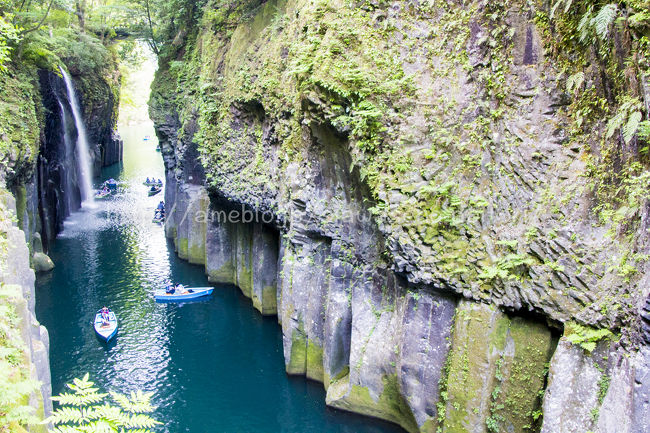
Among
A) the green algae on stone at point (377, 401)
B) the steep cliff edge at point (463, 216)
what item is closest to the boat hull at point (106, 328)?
the steep cliff edge at point (463, 216)

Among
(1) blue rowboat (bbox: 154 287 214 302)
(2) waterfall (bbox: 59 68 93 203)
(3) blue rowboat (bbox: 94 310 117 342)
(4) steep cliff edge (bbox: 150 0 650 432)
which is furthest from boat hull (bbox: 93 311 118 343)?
(2) waterfall (bbox: 59 68 93 203)

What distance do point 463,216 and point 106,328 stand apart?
15.3m

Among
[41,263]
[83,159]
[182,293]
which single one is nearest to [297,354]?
[182,293]

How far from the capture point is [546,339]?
11219 mm

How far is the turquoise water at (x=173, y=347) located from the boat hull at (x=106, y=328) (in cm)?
35

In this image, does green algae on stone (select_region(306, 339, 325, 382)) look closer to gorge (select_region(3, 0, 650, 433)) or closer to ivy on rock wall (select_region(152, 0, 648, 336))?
gorge (select_region(3, 0, 650, 433))

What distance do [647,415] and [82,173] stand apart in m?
42.3

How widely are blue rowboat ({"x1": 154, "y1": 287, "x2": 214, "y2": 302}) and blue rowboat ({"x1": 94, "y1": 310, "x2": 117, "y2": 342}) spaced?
2.98m

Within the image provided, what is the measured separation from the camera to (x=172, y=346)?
20.0 metres

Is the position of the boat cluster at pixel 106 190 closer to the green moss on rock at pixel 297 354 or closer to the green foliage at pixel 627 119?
the green moss on rock at pixel 297 354

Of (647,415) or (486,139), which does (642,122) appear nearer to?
(486,139)

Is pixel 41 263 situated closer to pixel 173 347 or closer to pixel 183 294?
pixel 183 294

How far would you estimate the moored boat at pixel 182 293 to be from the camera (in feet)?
77.6

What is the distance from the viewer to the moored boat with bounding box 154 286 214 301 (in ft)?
77.6
